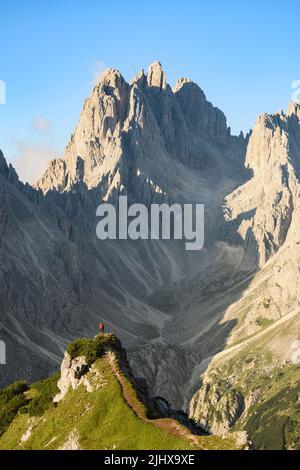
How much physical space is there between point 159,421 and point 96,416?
8.75 metres

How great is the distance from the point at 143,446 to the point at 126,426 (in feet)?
17.2

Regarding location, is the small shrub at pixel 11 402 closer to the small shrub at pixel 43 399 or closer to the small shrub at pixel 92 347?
the small shrub at pixel 43 399

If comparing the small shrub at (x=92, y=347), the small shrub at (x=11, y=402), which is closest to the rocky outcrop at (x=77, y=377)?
the small shrub at (x=92, y=347)

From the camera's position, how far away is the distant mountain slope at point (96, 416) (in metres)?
68.5

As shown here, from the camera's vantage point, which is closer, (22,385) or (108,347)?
(108,347)

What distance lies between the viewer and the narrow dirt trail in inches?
2682

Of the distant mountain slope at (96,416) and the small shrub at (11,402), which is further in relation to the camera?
the small shrub at (11,402)

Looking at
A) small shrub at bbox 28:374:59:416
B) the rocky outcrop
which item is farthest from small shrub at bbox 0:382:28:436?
the rocky outcrop

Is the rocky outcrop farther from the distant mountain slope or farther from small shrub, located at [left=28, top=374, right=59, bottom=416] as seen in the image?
small shrub, located at [left=28, top=374, right=59, bottom=416]

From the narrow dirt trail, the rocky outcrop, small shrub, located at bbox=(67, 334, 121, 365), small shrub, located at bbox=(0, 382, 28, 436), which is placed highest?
small shrub, located at bbox=(67, 334, 121, 365)

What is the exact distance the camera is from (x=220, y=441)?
66562 mm
